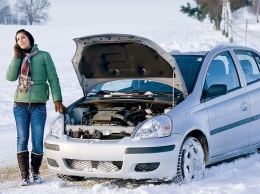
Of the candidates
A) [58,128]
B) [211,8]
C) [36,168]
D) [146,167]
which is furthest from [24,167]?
[211,8]

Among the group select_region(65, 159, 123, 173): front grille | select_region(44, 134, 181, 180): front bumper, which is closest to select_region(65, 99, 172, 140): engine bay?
select_region(44, 134, 181, 180): front bumper

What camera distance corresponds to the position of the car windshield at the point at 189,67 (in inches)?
267

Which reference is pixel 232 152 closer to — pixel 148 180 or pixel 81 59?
pixel 148 180

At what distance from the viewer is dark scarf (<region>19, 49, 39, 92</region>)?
6531 millimetres

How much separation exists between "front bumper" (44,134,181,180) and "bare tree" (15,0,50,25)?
115509 millimetres

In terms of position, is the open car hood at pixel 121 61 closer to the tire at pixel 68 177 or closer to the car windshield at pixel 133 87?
the car windshield at pixel 133 87

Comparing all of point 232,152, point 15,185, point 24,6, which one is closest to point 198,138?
point 232,152

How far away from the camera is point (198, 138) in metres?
6.54

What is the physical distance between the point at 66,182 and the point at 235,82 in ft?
7.98

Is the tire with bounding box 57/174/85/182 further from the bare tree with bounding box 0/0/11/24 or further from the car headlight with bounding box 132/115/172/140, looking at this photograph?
the bare tree with bounding box 0/0/11/24

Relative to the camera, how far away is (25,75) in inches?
258

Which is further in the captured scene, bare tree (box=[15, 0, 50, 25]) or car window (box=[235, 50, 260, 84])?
bare tree (box=[15, 0, 50, 25])

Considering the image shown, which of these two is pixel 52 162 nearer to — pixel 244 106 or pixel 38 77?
pixel 38 77

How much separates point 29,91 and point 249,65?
3.04 m
